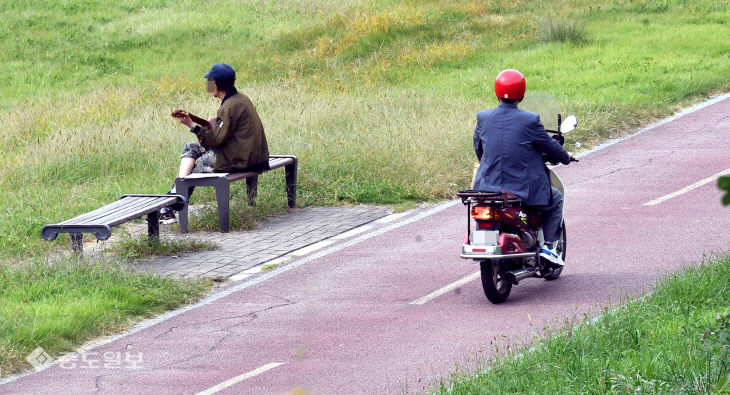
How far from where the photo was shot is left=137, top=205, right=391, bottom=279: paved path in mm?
10273

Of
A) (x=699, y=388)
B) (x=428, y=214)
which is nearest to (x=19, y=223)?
(x=428, y=214)

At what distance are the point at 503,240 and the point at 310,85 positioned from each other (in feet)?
46.4

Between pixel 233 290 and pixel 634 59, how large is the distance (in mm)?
14171

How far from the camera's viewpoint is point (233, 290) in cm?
952

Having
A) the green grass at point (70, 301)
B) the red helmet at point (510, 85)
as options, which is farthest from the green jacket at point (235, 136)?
the red helmet at point (510, 85)

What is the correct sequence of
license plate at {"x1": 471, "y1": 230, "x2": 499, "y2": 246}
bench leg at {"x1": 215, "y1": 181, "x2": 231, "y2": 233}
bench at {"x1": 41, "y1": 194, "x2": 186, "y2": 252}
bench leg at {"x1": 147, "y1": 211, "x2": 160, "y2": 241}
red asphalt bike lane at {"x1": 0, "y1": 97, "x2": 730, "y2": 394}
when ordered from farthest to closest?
1. bench leg at {"x1": 215, "y1": 181, "x2": 231, "y2": 233}
2. bench leg at {"x1": 147, "y1": 211, "x2": 160, "y2": 241}
3. bench at {"x1": 41, "y1": 194, "x2": 186, "y2": 252}
4. license plate at {"x1": 471, "y1": 230, "x2": 499, "y2": 246}
5. red asphalt bike lane at {"x1": 0, "y1": 97, "x2": 730, "y2": 394}

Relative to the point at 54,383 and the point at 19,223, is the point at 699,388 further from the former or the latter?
the point at 19,223

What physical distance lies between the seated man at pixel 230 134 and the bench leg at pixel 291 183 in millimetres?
Result: 708

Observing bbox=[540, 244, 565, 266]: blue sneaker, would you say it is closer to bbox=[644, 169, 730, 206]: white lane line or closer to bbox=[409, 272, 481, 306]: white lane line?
bbox=[409, 272, 481, 306]: white lane line

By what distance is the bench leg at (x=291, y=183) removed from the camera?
13.1 metres

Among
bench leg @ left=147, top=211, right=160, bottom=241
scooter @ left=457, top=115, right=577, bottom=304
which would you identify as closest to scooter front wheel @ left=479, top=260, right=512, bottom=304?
scooter @ left=457, top=115, right=577, bottom=304

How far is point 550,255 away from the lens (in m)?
8.78

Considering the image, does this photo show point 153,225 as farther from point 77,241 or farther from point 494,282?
point 494,282

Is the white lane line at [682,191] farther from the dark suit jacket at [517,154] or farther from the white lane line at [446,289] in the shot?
the dark suit jacket at [517,154]
